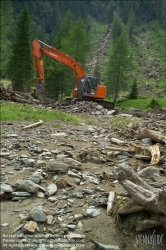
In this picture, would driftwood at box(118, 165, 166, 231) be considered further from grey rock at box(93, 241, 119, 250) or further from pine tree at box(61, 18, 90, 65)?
pine tree at box(61, 18, 90, 65)

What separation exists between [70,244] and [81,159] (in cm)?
417

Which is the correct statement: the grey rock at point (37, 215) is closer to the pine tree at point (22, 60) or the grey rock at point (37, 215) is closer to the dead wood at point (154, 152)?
the dead wood at point (154, 152)

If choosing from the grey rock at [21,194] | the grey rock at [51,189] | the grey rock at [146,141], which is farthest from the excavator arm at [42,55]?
the grey rock at [21,194]

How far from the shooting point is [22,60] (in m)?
35.6

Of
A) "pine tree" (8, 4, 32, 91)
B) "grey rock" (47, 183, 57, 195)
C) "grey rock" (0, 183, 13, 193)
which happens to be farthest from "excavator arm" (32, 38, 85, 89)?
"grey rock" (0, 183, 13, 193)

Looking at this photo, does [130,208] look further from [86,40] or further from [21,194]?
[86,40]

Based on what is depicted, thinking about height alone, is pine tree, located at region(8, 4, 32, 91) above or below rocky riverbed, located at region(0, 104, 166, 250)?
above

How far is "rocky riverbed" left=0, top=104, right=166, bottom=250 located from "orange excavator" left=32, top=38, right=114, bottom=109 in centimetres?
1434

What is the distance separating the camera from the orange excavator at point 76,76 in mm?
24016

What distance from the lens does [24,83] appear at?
36.4 metres

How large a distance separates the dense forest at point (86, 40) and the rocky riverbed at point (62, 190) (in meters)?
28.0

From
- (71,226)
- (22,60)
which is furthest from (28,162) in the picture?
(22,60)

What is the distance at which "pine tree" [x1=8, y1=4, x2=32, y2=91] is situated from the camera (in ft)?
116

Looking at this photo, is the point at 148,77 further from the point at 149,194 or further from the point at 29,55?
the point at 149,194
